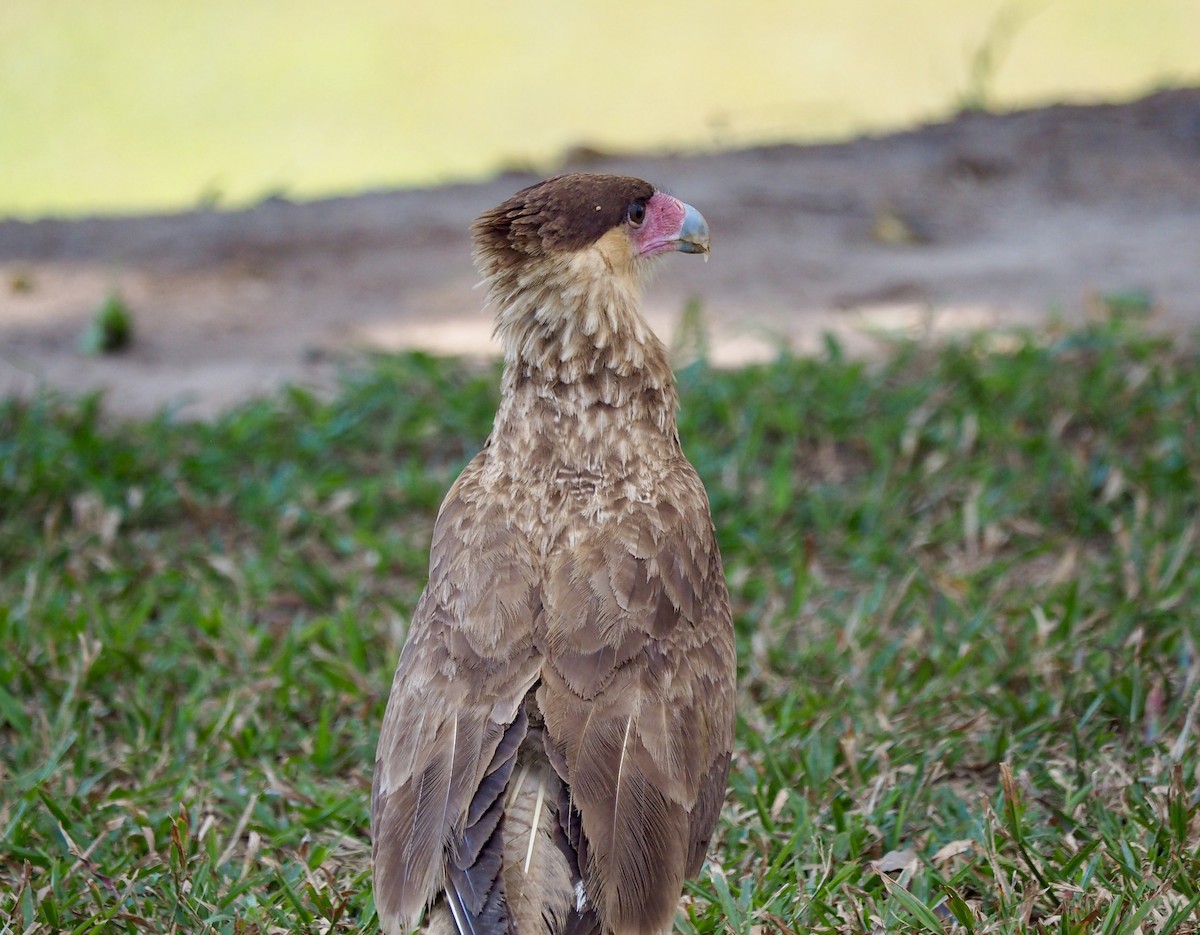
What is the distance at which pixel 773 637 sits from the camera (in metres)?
3.68

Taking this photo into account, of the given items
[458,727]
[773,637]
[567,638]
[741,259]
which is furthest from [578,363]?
[741,259]

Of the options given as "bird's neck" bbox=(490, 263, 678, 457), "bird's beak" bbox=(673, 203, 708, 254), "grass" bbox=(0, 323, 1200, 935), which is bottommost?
"grass" bbox=(0, 323, 1200, 935)

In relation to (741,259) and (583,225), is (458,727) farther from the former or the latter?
(741,259)

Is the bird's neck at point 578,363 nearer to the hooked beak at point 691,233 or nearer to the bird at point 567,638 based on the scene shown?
the bird at point 567,638

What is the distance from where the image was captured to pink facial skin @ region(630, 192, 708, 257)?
2.80m

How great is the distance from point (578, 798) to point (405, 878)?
0.94 ft

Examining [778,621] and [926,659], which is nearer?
[926,659]

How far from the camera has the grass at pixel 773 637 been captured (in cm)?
271

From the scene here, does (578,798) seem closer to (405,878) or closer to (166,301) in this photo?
(405,878)

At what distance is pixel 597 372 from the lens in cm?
269

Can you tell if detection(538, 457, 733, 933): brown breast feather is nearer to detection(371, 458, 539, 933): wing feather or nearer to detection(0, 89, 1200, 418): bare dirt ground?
detection(371, 458, 539, 933): wing feather

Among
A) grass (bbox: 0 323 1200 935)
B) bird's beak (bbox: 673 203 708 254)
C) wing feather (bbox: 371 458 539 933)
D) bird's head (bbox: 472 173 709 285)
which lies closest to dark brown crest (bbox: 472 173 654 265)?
bird's head (bbox: 472 173 709 285)

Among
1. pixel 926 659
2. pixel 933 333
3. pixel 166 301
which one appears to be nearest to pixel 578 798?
pixel 926 659

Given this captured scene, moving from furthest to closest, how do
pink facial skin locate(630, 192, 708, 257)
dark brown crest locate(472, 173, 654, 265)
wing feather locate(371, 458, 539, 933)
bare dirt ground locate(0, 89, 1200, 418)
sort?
1. bare dirt ground locate(0, 89, 1200, 418)
2. pink facial skin locate(630, 192, 708, 257)
3. dark brown crest locate(472, 173, 654, 265)
4. wing feather locate(371, 458, 539, 933)
